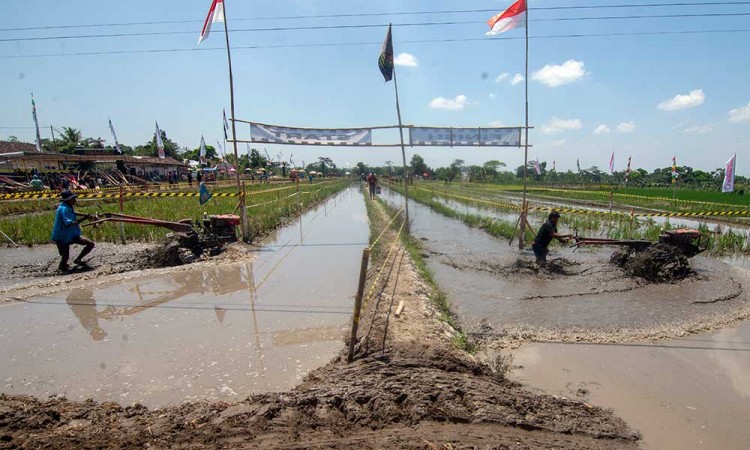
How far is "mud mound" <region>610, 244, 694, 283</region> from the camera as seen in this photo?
26.0 ft

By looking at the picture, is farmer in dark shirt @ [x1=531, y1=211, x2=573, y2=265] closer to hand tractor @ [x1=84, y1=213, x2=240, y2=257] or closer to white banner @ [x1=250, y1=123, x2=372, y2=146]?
white banner @ [x1=250, y1=123, x2=372, y2=146]

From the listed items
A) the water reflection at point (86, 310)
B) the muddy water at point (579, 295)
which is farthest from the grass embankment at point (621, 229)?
the water reflection at point (86, 310)

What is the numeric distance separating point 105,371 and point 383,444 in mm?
3358

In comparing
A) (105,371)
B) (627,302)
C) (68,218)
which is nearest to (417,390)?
(105,371)

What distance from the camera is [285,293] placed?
7.00 metres

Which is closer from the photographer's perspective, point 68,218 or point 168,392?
point 168,392

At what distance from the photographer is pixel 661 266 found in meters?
7.95

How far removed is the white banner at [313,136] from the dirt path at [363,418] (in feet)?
26.7

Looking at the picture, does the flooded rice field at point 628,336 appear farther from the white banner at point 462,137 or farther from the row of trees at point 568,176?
the row of trees at point 568,176

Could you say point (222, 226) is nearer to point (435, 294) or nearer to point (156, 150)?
point (435, 294)

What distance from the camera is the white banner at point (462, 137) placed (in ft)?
34.9

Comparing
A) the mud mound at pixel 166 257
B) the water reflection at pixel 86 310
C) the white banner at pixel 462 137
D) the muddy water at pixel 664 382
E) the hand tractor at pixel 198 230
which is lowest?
the muddy water at pixel 664 382

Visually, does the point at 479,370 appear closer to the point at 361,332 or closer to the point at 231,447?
the point at 361,332

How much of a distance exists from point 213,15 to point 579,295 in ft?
34.9
